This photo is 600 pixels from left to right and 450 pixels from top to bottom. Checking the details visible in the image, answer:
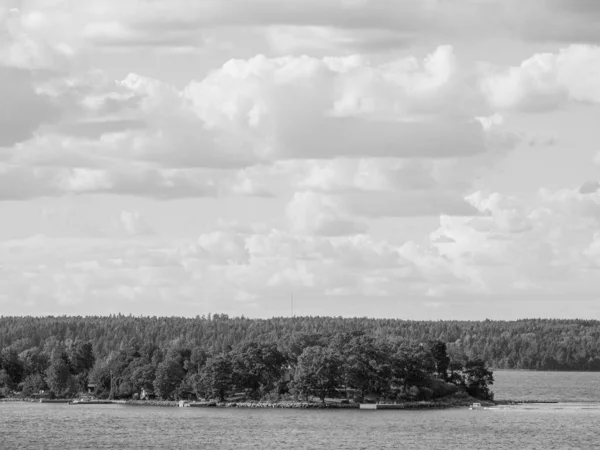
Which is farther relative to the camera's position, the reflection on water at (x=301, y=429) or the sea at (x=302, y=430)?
the reflection on water at (x=301, y=429)

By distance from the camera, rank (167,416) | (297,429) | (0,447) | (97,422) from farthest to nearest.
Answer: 1. (167,416)
2. (97,422)
3. (297,429)
4. (0,447)

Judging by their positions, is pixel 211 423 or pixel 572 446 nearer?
pixel 572 446

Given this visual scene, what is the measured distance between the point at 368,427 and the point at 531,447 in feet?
97.0

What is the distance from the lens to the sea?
144750 mm

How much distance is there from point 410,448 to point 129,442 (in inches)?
1313

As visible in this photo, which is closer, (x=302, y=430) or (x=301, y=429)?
(x=302, y=430)

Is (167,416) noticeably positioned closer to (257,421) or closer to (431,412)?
(257,421)

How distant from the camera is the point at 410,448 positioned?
14138 cm

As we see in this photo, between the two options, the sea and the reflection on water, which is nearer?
the sea

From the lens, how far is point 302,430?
162625 millimetres

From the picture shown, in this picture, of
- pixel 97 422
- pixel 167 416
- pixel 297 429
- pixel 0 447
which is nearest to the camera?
pixel 0 447

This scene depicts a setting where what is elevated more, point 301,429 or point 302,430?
point 301,429

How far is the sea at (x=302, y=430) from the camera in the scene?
144750 mm

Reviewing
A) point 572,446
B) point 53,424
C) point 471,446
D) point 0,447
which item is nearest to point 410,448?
point 471,446
